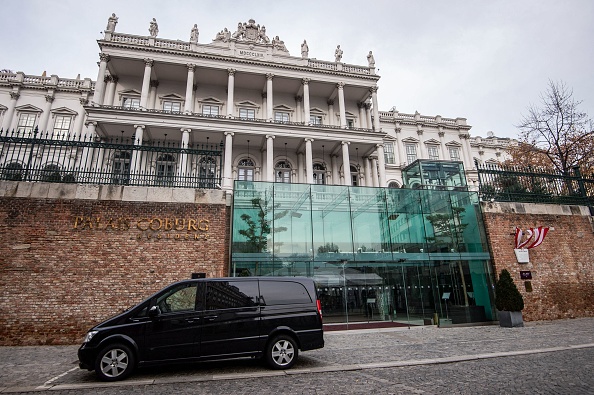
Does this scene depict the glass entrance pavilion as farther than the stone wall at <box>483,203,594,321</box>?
No

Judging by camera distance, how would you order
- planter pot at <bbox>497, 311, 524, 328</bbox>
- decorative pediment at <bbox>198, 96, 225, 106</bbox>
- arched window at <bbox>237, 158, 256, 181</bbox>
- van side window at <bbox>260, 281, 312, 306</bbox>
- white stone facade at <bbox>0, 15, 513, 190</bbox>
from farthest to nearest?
decorative pediment at <bbox>198, 96, 225, 106</bbox> < arched window at <bbox>237, 158, 256, 181</bbox> < white stone facade at <bbox>0, 15, 513, 190</bbox> < planter pot at <bbox>497, 311, 524, 328</bbox> < van side window at <bbox>260, 281, 312, 306</bbox>

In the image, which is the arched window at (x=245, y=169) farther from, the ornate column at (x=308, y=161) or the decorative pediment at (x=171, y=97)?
the decorative pediment at (x=171, y=97)

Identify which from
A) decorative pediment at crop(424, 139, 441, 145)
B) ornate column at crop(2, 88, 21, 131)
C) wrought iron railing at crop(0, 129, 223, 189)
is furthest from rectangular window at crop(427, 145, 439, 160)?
ornate column at crop(2, 88, 21, 131)

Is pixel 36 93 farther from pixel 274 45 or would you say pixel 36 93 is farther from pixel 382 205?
pixel 382 205

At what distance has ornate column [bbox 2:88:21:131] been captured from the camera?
30.4 metres

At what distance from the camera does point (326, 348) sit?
8.47 metres

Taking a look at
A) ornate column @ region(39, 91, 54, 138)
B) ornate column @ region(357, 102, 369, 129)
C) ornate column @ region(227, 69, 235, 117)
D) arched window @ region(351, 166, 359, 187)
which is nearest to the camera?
ornate column @ region(227, 69, 235, 117)

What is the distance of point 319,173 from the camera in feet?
106

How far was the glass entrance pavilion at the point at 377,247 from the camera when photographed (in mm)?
11930

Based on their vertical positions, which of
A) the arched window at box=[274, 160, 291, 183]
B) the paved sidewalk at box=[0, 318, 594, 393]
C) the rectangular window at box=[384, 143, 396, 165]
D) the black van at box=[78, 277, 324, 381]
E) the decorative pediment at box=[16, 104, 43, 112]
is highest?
the decorative pediment at box=[16, 104, 43, 112]

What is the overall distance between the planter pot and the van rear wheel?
11819 millimetres

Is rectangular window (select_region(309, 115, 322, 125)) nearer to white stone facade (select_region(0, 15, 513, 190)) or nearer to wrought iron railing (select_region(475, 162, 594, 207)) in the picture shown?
white stone facade (select_region(0, 15, 513, 190))

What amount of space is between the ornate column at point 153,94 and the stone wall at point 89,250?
21953 mm

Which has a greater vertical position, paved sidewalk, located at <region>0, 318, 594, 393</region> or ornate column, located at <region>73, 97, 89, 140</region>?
ornate column, located at <region>73, 97, 89, 140</region>
